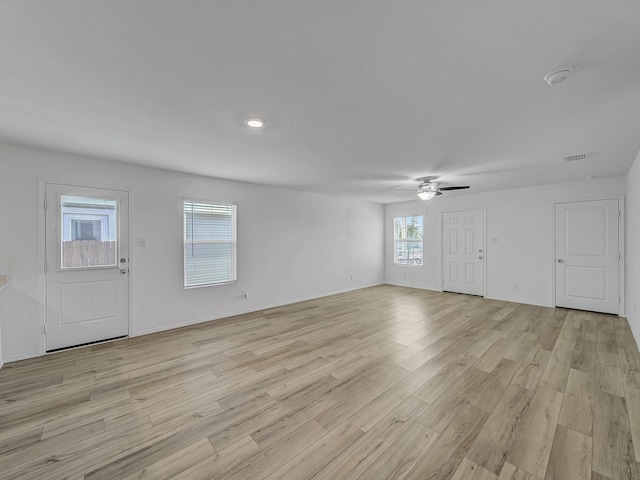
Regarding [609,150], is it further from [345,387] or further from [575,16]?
[345,387]

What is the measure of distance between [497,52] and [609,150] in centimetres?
312

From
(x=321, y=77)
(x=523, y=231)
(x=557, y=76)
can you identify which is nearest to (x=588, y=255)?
(x=523, y=231)

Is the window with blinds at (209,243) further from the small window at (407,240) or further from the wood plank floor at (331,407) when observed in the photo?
the small window at (407,240)

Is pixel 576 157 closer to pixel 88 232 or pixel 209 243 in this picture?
pixel 209 243

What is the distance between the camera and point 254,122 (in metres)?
2.53

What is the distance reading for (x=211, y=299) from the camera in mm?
4699

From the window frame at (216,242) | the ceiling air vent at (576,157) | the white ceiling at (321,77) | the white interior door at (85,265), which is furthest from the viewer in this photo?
the window frame at (216,242)

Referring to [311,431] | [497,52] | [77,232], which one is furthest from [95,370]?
[497,52]

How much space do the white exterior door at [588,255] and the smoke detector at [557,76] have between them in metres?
4.70

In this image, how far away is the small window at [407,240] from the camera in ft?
24.9

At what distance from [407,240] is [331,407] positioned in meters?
6.32

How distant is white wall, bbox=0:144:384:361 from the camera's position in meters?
3.18

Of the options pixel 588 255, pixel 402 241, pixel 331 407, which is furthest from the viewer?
pixel 402 241

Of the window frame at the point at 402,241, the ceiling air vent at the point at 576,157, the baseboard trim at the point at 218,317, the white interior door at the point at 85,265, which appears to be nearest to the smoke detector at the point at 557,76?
the ceiling air vent at the point at 576,157
